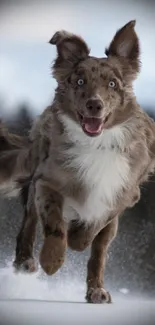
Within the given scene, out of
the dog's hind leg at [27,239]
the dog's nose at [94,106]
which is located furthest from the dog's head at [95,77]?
the dog's hind leg at [27,239]

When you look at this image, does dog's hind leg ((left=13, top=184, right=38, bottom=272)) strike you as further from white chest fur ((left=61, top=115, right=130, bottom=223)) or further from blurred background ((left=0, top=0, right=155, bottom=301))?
white chest fur ((left=61, top=115, right=130, bottom=223))

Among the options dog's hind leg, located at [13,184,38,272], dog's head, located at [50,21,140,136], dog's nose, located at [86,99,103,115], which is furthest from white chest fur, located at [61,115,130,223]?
dog's hind leg, located at [13,184,38,272]

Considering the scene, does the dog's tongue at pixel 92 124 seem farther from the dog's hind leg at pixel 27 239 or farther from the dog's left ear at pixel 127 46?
the dog's hind leg at pixel 27 239

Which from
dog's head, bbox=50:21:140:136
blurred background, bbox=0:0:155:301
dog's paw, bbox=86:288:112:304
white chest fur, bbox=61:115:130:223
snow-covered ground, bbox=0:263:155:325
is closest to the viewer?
snow-covered ground, bbox=0:263:155:325

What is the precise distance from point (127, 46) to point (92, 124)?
0.31 metres

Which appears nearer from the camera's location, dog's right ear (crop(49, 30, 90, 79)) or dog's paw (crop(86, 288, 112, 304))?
dog's right ear (crop(49, 30, 90, 79))

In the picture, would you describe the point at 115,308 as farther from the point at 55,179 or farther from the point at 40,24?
the point at 40,24

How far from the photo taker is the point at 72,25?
2.75 m

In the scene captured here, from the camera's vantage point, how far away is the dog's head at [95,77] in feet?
7.27

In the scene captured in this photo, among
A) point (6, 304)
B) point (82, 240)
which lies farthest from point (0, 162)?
point (6, 304)

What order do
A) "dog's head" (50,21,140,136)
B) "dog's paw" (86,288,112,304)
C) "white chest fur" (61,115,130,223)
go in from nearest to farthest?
"dog's head" (50,21,140,136) → "white chest fur" (61,115,130,223) → "dog's paw" (86,288,112,304)

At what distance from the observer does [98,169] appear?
2365 millimetres

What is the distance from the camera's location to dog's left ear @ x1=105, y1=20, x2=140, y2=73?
2.35 m

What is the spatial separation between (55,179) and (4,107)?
665mm
